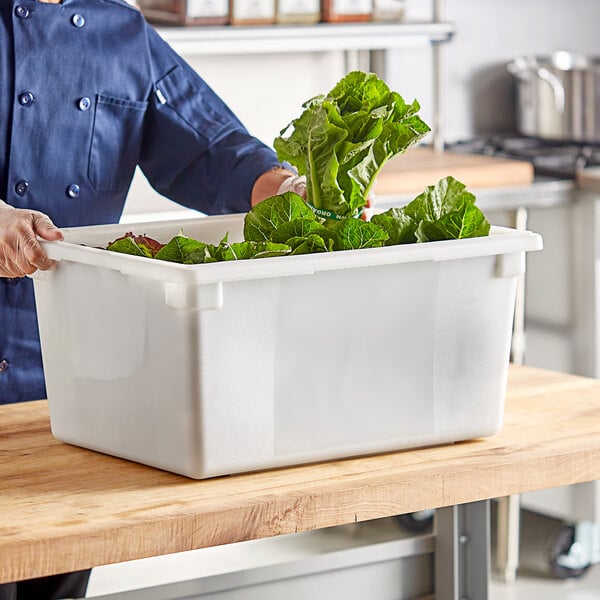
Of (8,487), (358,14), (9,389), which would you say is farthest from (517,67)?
(8,487)

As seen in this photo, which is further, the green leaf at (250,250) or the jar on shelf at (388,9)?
the jar on shelf at (388,9)

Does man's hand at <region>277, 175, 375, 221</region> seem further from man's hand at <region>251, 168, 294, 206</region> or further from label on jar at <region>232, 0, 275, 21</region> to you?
label on jar at <region>232, 0, 275, 21</region>

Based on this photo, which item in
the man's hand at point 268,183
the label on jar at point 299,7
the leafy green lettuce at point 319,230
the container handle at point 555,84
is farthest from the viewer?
the container handle at point 555,84

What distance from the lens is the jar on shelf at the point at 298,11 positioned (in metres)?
2.86

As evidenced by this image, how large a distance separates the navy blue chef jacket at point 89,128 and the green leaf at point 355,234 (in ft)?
1.58

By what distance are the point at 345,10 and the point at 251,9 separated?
247 millimetres

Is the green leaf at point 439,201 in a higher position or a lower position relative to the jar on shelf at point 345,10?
lower

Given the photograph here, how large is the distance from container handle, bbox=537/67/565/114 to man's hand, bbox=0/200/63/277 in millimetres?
2409

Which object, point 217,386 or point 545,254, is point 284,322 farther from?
point 545,254

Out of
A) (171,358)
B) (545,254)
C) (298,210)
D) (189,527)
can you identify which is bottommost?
(545,254)

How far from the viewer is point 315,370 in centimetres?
110

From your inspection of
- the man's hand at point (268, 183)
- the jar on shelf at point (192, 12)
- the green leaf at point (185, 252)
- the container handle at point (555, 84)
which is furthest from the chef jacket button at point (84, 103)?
the container handle at point (555, 84)

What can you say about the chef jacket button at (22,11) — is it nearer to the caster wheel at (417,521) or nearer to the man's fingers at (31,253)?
the man's fingers at (31,253)

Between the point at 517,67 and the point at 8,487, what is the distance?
2729 millimetres
